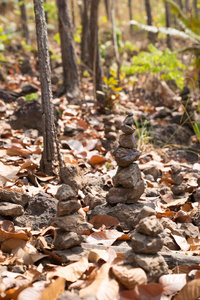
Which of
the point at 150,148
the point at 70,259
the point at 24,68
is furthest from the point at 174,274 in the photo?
the point at 24,68

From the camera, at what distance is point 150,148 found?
5117mm

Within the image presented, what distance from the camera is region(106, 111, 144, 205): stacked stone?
294cm

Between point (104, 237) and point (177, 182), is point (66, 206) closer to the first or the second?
point (104, 237)

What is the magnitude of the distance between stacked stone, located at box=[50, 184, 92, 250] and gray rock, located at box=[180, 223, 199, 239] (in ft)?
3.18

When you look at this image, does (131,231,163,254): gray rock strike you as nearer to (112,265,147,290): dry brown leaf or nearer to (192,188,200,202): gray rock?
(112,265,147,290): dry brown leaf

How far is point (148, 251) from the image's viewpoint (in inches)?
82.0

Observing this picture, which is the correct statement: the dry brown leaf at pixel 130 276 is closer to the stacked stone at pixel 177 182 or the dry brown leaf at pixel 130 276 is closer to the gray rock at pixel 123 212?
the gray rock at pixel 123 212

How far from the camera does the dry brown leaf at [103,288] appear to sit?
1.85 m

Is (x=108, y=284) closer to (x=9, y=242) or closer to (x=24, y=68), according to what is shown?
(x=9, y=242)

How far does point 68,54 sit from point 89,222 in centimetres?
420

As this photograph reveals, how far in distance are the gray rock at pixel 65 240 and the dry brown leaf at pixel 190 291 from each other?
74 cm

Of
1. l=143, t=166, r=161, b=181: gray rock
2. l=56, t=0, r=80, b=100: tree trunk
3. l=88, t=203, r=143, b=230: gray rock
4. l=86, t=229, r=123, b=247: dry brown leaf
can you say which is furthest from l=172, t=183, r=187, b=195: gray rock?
l=56, t=0, r=80, b=100: tree trunk

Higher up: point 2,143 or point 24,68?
point 24,68

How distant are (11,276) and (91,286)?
52 centimetres
